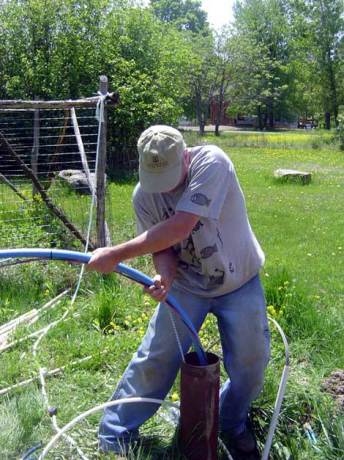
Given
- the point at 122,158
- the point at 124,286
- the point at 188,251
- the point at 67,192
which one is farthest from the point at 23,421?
the point at 122,158

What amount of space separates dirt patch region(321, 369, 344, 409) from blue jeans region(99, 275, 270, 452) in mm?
682

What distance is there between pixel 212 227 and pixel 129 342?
1.71 meters

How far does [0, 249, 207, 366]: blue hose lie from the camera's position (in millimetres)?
2531

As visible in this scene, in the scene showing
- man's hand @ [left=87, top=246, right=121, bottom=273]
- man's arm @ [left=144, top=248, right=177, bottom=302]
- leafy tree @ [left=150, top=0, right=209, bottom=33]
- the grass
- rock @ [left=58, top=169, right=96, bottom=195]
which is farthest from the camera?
leafy tree @ [left=150, top=0, right=209, bottom=33]

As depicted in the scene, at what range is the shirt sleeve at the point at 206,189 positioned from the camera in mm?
2574

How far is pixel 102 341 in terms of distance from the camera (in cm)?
432

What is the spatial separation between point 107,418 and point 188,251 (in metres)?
0.91

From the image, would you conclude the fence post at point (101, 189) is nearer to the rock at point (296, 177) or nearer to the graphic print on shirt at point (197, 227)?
the graphic print on shirt at point (197, 227)

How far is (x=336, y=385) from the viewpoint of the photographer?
3639 mm

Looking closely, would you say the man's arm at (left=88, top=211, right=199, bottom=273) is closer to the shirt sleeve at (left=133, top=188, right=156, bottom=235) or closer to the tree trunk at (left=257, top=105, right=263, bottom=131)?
the shirt sleeve at (left=133, top=188, right=156, bottom=235)

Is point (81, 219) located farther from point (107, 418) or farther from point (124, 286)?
point (107, 418)

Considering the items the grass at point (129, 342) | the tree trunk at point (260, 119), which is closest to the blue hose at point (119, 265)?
the grass at point (129, 342)

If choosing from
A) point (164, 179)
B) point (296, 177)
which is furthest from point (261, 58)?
point (164, 179)

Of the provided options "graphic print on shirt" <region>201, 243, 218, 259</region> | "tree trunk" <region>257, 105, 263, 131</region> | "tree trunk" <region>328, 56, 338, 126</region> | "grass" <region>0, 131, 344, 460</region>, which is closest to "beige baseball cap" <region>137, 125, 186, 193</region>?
"graphic print on shirt" <region>201, 243, 218, 259</region>
